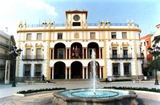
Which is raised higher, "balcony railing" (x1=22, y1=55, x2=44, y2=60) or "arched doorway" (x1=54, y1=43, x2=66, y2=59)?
"arched doorway" (x1=54, y1=43, x2=66, y2=59)

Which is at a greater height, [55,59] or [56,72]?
[55,59]

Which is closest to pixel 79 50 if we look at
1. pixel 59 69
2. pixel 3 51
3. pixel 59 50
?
pixel 59 50

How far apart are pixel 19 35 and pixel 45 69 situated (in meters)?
8.83

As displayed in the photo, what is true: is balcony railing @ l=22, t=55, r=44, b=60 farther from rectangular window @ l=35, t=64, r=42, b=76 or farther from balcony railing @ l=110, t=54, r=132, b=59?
balcony railing @ l=110, t=54, r=132, b=59

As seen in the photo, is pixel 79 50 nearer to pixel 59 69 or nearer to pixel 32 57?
pixel 59 69

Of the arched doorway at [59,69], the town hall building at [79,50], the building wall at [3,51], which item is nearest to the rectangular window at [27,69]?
the town hall building at [79,50]

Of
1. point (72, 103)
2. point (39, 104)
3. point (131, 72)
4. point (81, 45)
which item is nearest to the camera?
point (72, 103)

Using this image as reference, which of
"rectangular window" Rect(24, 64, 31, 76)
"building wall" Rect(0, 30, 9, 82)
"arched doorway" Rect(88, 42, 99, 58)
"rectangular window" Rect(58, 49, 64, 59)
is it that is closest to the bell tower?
"arched doorway" Rect(88, 42, 99, 58)

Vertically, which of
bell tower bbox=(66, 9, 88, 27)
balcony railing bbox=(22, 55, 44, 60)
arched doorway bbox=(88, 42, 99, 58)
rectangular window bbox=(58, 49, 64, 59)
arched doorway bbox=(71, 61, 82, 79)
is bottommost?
arched doorway bbox=(71, 61, 82, 79)

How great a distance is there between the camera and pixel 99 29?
→ 1098 inches

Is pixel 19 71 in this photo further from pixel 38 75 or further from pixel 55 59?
pixel 55 59

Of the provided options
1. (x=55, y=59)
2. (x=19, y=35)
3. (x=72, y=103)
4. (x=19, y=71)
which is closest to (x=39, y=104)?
(x=72, y=103)

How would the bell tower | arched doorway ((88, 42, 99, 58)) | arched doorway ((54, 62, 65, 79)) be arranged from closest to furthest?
arched doorway ((54, 62, 65, 79)) < arched doorway ((88, 42, 99, 58)) < the bell tower

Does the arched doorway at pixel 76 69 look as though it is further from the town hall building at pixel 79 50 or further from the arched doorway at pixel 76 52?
the arched doorway at pixel 76 52
